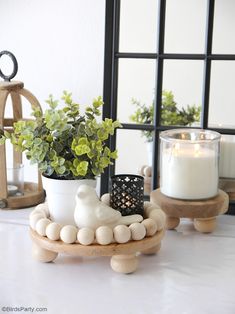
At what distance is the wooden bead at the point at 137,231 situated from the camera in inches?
32.6

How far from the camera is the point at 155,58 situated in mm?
1104

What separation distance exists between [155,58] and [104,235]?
0.44m

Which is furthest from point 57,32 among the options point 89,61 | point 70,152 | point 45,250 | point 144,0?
point 45,250

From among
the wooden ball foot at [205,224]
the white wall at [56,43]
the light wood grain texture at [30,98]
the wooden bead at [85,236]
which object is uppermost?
the white wall at [56,43]

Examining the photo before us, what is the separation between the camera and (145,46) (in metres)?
1.12

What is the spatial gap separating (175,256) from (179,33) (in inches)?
17.6

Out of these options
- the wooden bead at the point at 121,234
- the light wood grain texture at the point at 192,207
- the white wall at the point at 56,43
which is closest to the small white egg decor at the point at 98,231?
the wooden bead at the point at 121,234

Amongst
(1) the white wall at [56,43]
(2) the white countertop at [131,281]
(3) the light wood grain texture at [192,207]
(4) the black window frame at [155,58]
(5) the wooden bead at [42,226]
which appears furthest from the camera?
(1) the white wall at [56,43]

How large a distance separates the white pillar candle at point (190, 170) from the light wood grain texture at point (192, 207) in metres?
0.02

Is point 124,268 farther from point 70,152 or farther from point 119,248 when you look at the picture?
point 70,152

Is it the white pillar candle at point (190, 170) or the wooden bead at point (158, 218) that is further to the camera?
the white pillar candle at point (190, 170)

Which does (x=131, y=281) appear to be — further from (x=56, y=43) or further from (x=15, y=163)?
(x=56, y=43)

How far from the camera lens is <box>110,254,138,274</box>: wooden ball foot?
0.83 meters

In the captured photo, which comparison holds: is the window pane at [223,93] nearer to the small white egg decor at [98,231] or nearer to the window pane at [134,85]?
the window pane at [134,85]
